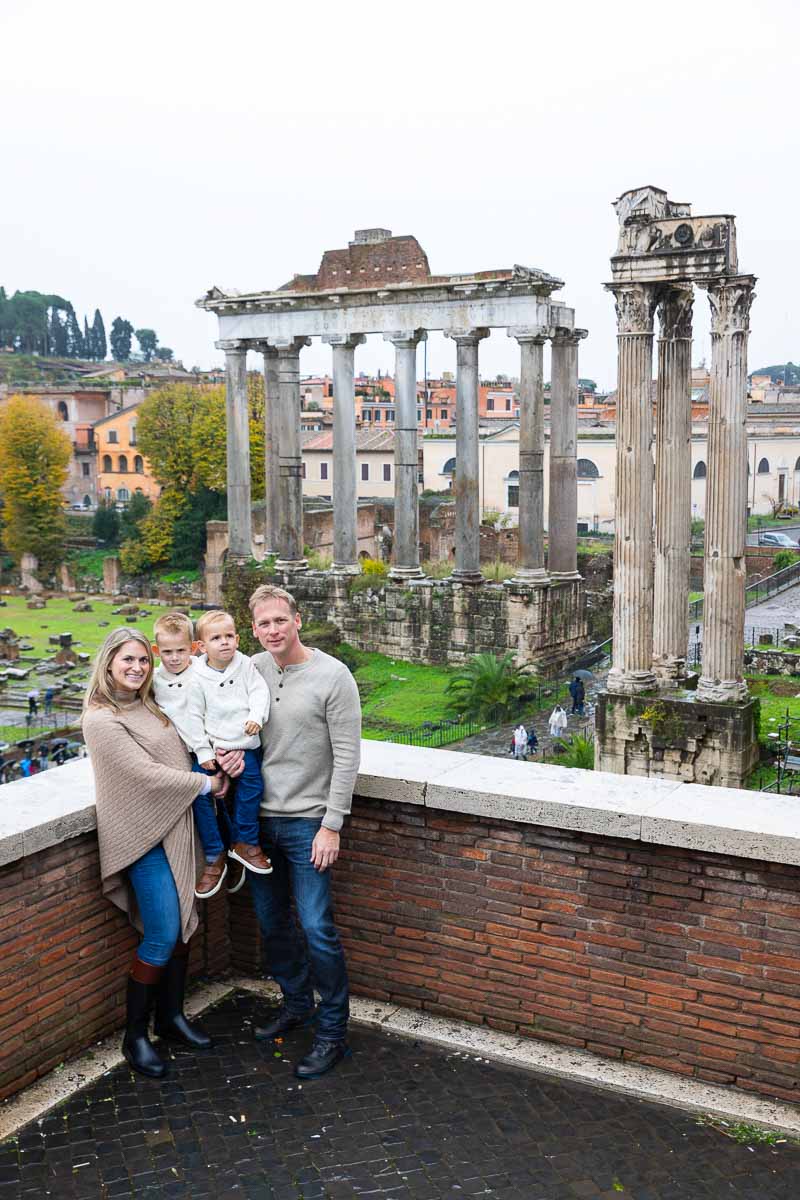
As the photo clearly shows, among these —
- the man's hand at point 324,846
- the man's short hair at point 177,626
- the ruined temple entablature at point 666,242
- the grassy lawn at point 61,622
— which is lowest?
the grassy lawn at point 61,622

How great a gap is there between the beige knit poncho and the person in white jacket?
11 cm

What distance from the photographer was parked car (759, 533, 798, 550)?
44938 millimetres

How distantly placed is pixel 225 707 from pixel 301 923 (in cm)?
97

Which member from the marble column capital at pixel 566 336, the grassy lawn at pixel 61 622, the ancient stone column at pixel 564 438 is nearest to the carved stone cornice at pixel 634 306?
the marble column capital at pixel 566 336

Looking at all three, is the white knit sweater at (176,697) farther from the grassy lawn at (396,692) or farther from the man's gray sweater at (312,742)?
the grassy lawn at (396,692)

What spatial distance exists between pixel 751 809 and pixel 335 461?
24.2m

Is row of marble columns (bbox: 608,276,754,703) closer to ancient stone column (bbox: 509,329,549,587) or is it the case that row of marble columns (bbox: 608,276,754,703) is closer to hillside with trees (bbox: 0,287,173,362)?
ancient stone column (bbox: 509,329,549,587)

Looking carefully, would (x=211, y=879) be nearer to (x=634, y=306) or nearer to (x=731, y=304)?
(x=731, y=304)

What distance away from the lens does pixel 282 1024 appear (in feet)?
17.4

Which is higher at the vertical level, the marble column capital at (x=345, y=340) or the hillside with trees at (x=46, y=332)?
the hillside with trees at (x=46, y=332)

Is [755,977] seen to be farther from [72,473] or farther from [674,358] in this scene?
[72,473]

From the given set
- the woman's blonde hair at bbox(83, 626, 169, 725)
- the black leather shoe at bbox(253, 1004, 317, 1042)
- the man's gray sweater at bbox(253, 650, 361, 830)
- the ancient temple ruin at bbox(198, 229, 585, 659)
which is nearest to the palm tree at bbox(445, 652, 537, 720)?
the ancient temple ruin at bbox(198, 229, 585, 659)

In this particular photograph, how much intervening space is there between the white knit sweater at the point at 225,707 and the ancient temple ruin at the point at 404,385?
21.1m

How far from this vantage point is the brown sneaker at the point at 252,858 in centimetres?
521
